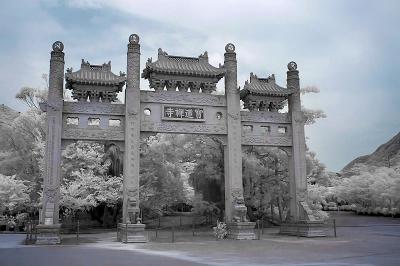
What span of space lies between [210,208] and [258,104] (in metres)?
8.55

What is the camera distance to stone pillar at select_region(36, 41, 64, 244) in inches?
655

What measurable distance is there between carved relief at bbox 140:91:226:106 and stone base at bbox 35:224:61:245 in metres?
7.01

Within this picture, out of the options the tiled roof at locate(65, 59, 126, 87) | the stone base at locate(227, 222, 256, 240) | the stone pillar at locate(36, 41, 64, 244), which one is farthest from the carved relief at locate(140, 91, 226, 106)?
the stone base at locate(227, 222, 256, 240)

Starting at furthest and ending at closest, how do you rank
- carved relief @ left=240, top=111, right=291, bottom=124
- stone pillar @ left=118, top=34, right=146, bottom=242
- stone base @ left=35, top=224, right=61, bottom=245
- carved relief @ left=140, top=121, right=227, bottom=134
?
carved relief @ left=240, top=111, right=291, bottom=124, carved relief @ left=140, top=121, right=227, bottom=134, stone pillar @ left=118, top=34, right=146, bottom=242, stone base @ left=35, top=224, right=61, bottom=245

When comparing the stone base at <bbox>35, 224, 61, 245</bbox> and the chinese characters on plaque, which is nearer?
the stone base at <bbox>35, 224, 61, 245</bbox>

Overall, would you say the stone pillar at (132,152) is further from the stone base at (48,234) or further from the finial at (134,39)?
the stone base at (48,234)

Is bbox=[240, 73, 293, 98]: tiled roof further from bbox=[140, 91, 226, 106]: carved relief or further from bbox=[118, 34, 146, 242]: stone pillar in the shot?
bbox=[118, 34, 146, 242]: stone pillar

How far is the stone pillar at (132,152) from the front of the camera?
17281 mm

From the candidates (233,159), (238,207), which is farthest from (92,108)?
(238,207)

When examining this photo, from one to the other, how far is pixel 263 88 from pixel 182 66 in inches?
179

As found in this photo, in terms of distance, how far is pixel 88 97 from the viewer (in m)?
20.0

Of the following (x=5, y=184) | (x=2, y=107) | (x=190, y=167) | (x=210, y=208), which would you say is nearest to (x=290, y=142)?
(x=210, y=208)

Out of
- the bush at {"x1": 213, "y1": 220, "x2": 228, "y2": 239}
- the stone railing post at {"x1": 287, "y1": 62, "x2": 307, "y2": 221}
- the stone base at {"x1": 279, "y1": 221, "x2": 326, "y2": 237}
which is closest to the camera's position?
the stone base at {"x1": 279, "y1": 221, "x2": 326, "y2": 237}

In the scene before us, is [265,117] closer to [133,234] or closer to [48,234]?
[133,234]
